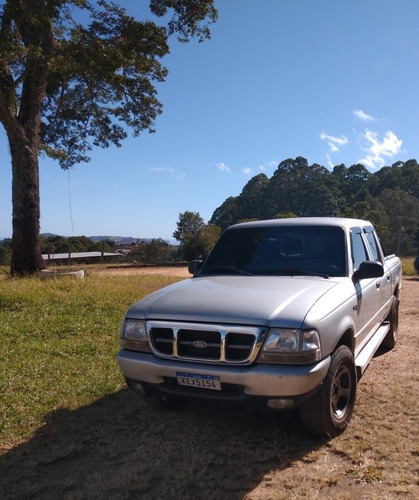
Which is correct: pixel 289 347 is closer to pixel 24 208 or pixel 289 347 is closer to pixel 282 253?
pixel 282 253

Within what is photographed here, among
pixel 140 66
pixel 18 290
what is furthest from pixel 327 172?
pixel 18 290

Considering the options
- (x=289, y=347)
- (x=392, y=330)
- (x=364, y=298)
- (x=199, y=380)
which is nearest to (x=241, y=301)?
(x=289, y=347)

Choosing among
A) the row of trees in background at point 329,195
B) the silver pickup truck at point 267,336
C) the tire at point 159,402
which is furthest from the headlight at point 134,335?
the row of trees in background at point 329,195

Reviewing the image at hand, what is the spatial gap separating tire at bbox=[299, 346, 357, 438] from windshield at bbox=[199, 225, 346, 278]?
2.83ft

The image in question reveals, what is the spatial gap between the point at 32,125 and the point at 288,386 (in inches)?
471

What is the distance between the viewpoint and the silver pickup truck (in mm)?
2898

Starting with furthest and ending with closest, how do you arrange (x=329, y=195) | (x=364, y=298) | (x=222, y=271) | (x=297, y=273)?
(x=329, y=195) < (x=222, y=271) < (x=364, y=298) < (x=297, y=273)

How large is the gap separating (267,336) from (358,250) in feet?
6.93

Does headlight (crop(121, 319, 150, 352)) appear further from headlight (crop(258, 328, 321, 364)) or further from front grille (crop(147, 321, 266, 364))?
headlight (crop(258, 328, 321, 364))

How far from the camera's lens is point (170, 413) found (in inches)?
154

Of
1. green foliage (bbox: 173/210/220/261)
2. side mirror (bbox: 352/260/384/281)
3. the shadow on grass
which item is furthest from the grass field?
green foliage (bbox: 173/210/220/261)

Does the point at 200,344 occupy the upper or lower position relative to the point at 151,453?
upper

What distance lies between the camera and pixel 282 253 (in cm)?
438

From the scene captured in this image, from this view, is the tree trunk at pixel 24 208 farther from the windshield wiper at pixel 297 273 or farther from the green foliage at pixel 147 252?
the green foliage at pixel 147 252
